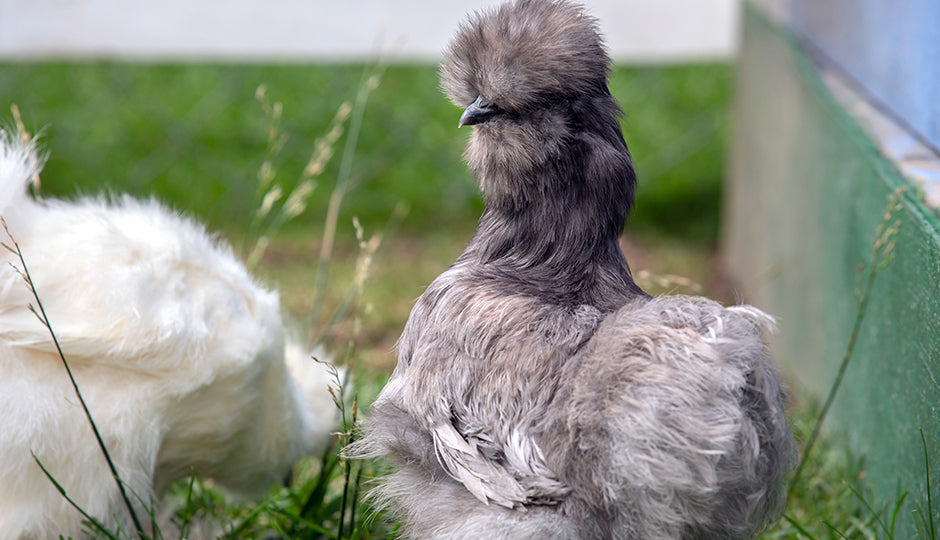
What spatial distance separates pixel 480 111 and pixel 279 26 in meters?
4.42

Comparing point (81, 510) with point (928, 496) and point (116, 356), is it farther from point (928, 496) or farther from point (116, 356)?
point (928, 496)

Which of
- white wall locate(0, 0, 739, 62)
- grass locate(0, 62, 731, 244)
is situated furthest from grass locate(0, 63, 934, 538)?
white wall locate(0, 0, 739, 62)

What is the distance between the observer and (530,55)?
119 centimetres

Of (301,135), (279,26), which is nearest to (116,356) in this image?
(301,135)

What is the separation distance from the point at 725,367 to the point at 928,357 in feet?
2.06

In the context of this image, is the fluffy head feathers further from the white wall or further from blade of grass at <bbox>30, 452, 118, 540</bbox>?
the white wall

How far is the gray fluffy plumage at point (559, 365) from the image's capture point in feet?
3.67

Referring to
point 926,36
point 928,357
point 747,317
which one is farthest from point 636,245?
point 747,317

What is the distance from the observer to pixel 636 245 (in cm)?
502

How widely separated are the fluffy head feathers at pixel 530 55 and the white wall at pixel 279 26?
4133mm

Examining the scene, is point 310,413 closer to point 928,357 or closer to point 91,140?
point 928,357

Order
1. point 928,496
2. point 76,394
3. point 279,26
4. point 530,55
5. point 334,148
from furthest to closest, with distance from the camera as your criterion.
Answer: point 279,26
point 334,148
point 76,394
point 928,496
point 530,55

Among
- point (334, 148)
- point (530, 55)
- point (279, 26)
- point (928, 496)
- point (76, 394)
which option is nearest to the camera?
point (530, 55)

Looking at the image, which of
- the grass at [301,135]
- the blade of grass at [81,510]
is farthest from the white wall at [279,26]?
the blade of grass at [81,510]
